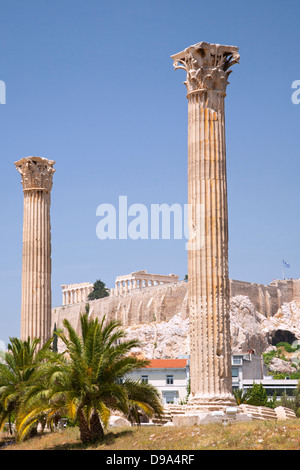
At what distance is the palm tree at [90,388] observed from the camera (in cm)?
1786

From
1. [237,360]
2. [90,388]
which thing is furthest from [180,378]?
[90,388]

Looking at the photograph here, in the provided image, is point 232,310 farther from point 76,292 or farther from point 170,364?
point 76,292

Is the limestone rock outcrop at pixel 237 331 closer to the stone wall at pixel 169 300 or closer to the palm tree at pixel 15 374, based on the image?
the stone wall at pixel 169 300

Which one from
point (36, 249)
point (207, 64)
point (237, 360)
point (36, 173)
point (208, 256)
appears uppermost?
point (207, 64)

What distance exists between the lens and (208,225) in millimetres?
19078

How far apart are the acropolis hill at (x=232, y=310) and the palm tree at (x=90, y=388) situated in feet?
183

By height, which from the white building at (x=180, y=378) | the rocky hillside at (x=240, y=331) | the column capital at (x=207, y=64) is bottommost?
the white building at (x=180, y=378)

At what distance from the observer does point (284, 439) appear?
14.3 meters

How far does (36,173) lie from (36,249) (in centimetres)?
284

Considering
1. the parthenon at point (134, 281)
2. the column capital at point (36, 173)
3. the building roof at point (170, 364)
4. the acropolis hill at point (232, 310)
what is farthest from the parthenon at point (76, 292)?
the column capital at point (36, 173)

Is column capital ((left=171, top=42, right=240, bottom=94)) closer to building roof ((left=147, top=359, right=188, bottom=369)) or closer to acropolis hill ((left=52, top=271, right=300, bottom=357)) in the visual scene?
building roof ((left=147, top=359, right=188, bottom=369))

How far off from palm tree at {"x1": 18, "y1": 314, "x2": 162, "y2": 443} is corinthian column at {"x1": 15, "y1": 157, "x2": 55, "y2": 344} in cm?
580

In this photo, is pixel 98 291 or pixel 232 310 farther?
pixel 98 291
